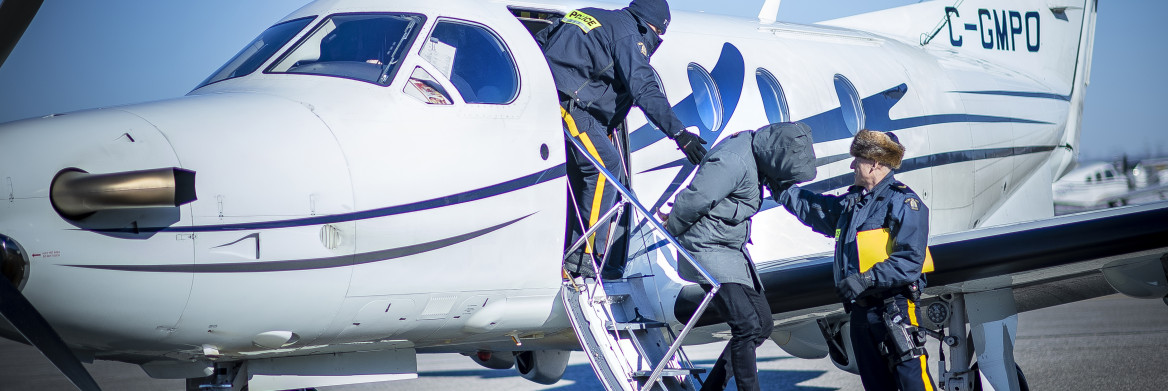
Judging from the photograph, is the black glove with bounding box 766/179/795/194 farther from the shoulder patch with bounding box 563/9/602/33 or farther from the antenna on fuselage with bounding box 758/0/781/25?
the antenna on fuselage with bounding box 758/0/781/25

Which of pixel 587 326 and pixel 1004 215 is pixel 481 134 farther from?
pixel 1004 215

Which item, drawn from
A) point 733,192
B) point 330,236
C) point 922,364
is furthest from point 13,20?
point 922,364

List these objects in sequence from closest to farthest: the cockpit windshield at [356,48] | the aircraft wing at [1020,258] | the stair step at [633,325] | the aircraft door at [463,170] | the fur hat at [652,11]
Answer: the aircraft door at [463,170] → the cockpit windshield at [356,48] → the stair step at [633,325] → the fur hat at [652,11] → the aircraft wing at [1020,258]

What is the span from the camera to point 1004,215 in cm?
863

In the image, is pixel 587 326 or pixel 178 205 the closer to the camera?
pixel 178 205

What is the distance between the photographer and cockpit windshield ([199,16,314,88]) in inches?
184

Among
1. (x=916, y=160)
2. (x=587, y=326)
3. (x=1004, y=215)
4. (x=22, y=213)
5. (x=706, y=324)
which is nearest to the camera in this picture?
(x=22, y=213)

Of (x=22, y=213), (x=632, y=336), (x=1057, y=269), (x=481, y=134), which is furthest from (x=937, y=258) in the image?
(x=22, y=213)

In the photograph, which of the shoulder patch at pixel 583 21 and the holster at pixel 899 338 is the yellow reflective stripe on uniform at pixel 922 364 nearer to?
the holster at pixel 899 338

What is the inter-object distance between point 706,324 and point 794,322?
3.29 ft

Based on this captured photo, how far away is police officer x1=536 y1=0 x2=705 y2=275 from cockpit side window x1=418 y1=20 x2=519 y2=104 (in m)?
0.32

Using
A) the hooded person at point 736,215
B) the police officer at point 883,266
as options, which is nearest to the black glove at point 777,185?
the hooded person at point 736,215

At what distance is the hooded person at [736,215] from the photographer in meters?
4.60

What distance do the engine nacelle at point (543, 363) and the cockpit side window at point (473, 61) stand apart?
273cm
